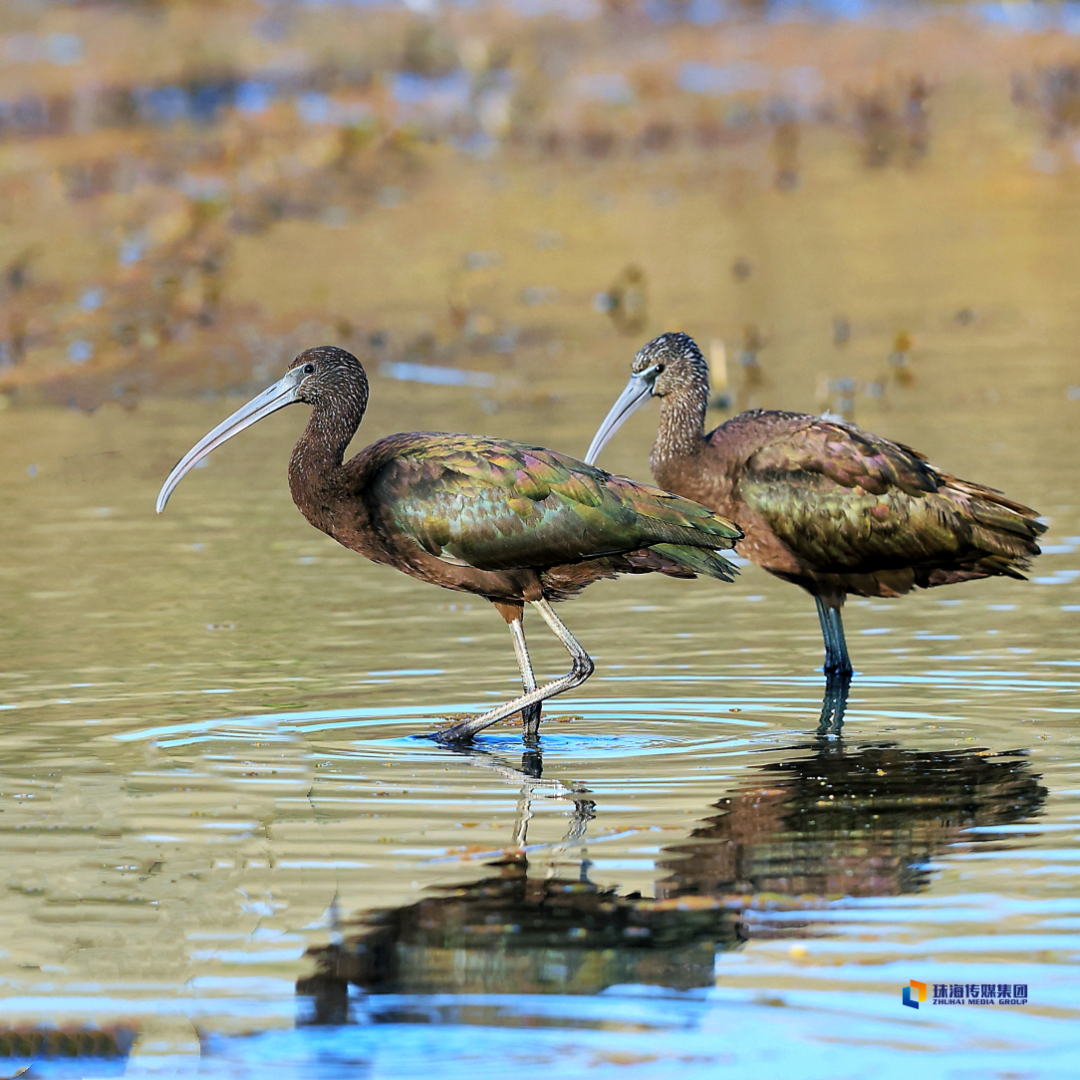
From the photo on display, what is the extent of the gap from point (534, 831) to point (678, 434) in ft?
11.8

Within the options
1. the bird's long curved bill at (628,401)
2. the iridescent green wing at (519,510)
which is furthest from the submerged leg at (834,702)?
the bird's long curved bill at (628,401)

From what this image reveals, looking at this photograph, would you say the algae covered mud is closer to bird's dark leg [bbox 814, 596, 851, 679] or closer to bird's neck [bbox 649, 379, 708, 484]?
bird's dark leg [bbox 814, 596, 851, 679]

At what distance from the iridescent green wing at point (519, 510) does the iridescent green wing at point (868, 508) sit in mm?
1156

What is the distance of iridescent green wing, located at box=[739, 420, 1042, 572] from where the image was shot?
1052 centimetres

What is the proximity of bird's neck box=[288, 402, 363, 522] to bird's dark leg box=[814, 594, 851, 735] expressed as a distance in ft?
7.26

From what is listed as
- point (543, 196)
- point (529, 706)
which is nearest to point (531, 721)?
point (529, 706)

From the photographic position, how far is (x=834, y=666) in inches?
406

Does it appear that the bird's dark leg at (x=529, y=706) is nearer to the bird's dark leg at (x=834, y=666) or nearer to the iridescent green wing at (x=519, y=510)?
the iridescent green wing at (x=519, y=510)

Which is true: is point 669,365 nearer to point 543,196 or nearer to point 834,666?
point 834,666

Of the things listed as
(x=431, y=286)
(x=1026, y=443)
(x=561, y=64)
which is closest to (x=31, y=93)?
(x=561, y=64)

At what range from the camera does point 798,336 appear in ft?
71.0

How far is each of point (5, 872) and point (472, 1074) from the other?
2.46 meters

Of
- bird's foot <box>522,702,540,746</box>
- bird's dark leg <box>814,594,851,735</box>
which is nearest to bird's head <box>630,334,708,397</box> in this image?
bird's dark leg <box>814,594,851,735</box>

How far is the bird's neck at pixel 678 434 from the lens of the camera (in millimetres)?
10883
